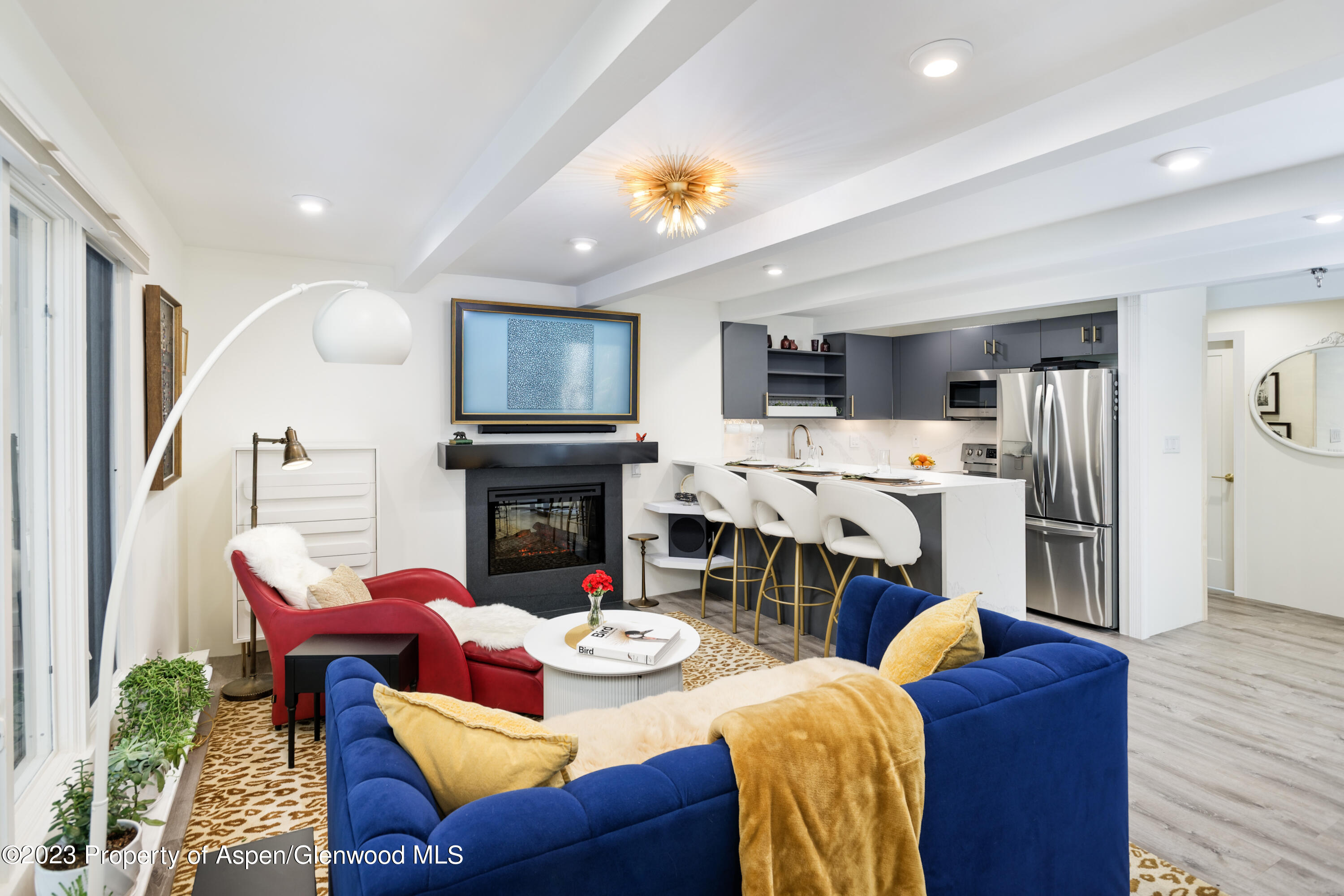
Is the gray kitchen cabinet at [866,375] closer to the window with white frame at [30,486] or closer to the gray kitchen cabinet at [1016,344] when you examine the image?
the gray kitchen cabinet at [1016,344]

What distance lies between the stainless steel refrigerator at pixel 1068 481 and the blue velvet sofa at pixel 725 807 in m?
2.79

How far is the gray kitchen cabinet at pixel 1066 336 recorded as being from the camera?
15.5 ft

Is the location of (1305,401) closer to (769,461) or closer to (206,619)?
(769,461)

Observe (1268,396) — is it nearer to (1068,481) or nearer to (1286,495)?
(1286,495)

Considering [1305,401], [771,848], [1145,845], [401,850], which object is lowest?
[1145,845]

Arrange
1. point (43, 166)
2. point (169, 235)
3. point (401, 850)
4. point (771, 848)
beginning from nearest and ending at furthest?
point (401, 850) → point (771, 848) → point (43, 166) → point (169, 235)

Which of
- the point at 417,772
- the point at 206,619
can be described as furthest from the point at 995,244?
the point at 206,619

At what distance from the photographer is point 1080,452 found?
14.6 ft

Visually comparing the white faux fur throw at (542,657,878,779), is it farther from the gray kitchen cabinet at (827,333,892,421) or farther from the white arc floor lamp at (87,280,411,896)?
the gray kitchen cabinet at (827,333,892,421)

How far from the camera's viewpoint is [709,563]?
475 cm

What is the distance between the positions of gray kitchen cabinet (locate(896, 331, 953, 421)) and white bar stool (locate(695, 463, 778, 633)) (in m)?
2.24

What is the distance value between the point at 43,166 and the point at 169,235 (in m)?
2.01

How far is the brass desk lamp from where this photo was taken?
301cm

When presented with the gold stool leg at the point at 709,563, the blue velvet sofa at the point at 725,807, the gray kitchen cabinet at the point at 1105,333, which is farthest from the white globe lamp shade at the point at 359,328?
the gray kitchen cabinet at the point at 1105,333
